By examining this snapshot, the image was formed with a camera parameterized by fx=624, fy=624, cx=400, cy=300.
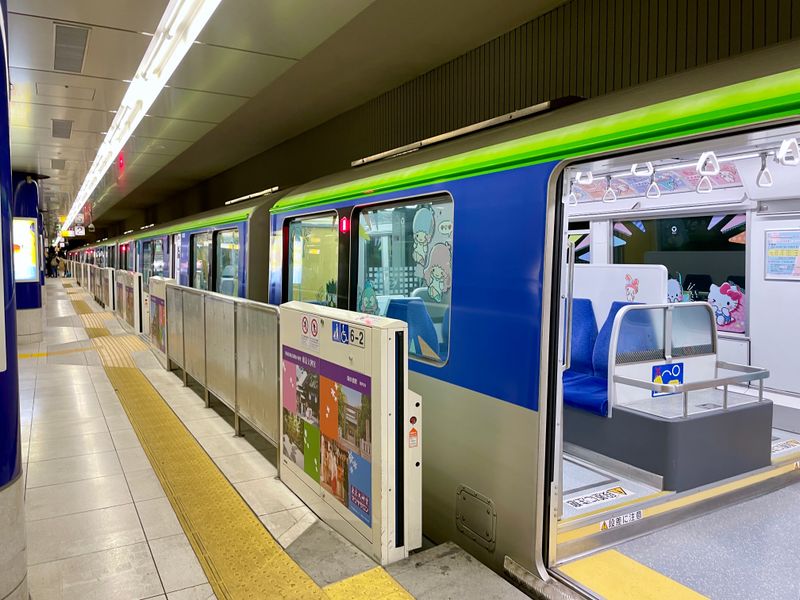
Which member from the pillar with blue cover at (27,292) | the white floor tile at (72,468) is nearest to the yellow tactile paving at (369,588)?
the white floor tile at (72,468)

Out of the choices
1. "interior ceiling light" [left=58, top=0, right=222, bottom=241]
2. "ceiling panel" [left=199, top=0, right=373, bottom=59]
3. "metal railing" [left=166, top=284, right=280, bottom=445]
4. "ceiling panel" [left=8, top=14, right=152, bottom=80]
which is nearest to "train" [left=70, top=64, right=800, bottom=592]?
"metal railing" [left=166, top=284, right=280, bottom=445]

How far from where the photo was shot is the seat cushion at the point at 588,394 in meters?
4.42

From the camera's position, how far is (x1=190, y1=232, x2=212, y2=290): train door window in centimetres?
830

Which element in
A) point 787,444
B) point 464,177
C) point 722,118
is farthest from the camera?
point 787,444

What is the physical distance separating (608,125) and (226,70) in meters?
3.98

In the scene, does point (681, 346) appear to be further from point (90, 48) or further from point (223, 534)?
point (90, 48)

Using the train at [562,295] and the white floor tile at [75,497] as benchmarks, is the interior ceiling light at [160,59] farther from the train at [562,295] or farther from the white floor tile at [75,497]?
the white floor tile at [75,497]

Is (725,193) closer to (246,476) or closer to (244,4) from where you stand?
(244,4)

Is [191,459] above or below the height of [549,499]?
below

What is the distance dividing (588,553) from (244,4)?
12.5ft

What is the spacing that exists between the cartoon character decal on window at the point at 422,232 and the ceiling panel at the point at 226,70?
92.9 inches

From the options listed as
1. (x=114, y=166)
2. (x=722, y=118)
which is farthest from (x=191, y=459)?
(x=114, y=166)

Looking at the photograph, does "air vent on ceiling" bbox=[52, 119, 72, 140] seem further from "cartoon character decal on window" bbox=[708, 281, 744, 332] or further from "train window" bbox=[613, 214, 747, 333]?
"cartoon character decal on window" bbox=[708, 281, 744, 332]

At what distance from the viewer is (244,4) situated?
4.00m
